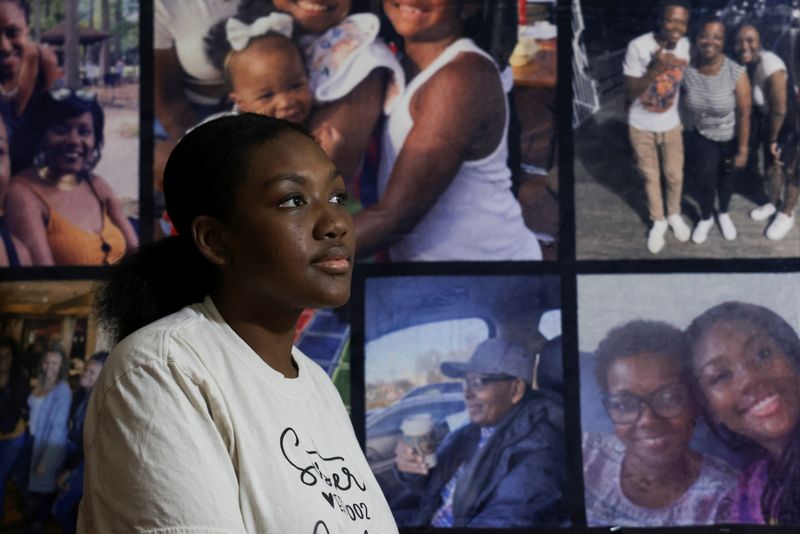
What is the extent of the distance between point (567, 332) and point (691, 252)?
25 cm

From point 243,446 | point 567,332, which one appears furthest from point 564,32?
point 243,446

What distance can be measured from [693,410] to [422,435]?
0.45 meters

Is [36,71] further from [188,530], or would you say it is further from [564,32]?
[188,530]

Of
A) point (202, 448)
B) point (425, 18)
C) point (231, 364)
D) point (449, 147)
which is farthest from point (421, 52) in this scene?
point (202, 448)

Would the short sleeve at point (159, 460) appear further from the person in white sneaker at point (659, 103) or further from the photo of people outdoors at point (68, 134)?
the person in white sneaker at point (659, 103)

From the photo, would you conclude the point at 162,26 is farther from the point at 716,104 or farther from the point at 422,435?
the point at 716,104

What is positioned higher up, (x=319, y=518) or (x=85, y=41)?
(x=85, y=41)

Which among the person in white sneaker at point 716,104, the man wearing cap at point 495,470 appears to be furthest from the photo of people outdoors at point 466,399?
the person in white sneaker at point 716,104

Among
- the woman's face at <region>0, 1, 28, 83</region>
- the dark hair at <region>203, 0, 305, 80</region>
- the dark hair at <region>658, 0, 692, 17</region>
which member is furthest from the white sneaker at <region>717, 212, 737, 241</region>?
the woman's face at <region>0, 1, 28, 83</region>

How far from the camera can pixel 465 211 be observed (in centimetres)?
174

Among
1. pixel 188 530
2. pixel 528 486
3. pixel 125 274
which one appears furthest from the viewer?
pixel 528 486

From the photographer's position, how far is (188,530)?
33.2 inches

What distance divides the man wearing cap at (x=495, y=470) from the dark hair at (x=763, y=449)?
282 mm

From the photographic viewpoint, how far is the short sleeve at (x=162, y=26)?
5.82ft
